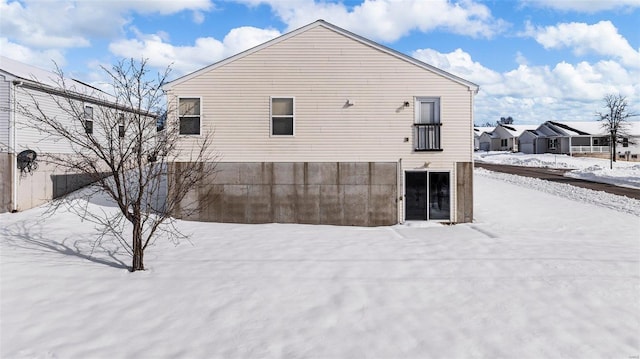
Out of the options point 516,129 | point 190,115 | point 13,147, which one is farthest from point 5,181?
point 516,129

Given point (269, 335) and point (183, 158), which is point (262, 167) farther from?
point (269, 335)

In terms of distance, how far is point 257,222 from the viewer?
13453 millimetres

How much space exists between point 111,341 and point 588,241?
11.4 m

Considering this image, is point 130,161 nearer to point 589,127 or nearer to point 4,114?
point 4,114

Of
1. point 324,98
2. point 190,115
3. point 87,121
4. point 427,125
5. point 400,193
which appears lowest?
point 400,193

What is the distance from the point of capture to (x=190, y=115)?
13406 mm

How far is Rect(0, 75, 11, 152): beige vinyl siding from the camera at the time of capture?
14.3 meters

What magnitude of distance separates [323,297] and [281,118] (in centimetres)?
826

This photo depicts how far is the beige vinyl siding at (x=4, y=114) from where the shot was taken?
14.3 metres

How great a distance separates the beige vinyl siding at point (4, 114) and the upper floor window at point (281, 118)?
399 inches

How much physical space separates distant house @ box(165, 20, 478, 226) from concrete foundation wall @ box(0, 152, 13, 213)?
664 centimetres

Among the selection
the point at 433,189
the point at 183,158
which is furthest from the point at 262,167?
the point at 433,189

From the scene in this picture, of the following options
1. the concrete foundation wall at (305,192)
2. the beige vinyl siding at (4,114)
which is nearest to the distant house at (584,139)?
the concrete foundation wall at (305,192)

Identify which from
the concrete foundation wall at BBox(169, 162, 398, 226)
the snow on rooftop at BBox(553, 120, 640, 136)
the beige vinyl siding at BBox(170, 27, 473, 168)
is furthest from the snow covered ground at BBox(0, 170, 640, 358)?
the snow on rooftop at BBox(553, 120, 640, 136)
